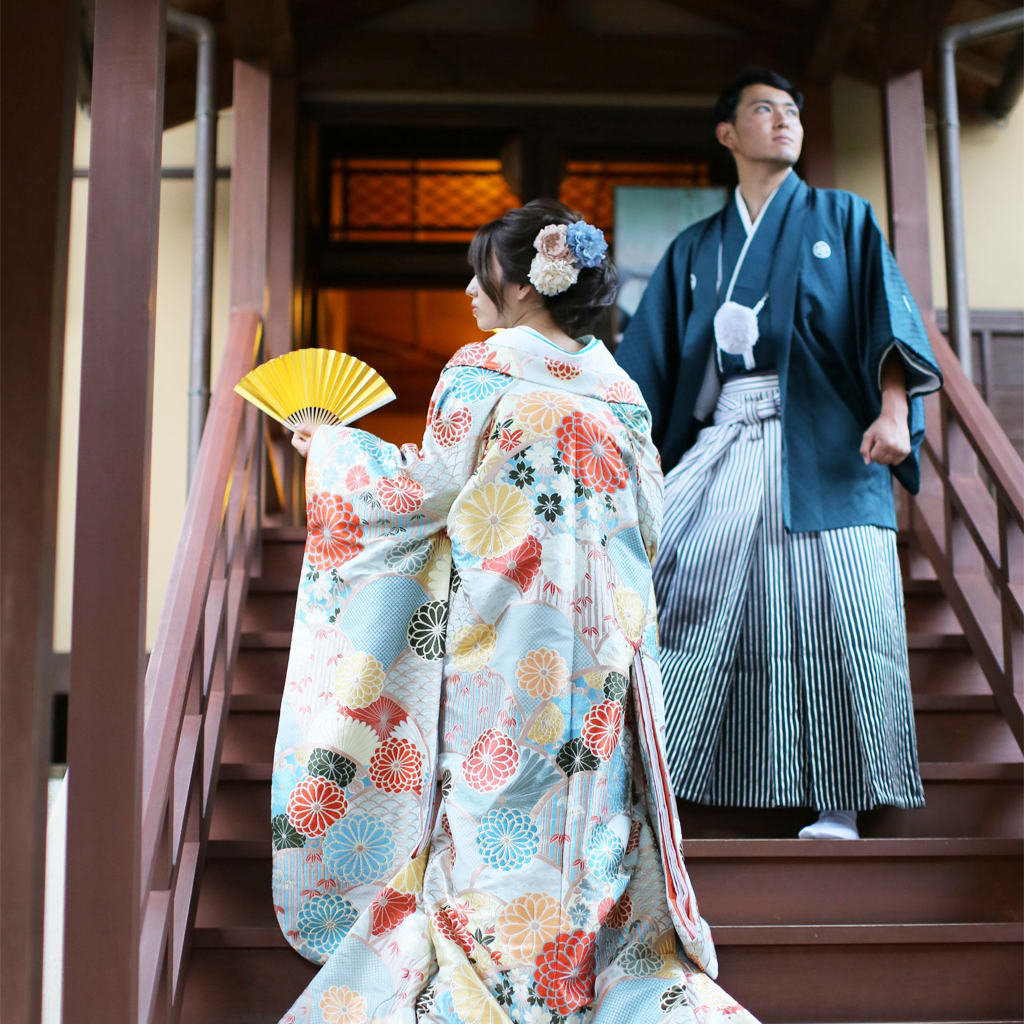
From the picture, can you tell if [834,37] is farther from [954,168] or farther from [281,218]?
[281,218]

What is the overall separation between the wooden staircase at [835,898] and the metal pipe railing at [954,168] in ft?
6.42

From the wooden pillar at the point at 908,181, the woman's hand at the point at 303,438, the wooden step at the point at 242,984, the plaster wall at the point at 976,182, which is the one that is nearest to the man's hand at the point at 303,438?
the woman's hand at the point at 303,438

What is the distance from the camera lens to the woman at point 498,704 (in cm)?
281

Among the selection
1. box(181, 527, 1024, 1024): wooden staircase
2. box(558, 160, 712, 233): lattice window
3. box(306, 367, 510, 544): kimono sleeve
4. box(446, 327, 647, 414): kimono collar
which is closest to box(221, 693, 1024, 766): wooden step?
box(181, 527, 1024, 1024): wooden staircase

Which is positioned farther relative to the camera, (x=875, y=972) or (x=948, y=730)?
(x=948, y=730)

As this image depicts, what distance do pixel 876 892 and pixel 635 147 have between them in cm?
404

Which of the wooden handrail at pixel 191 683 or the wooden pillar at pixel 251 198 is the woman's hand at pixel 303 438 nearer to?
the wooden handrail at pixel 191 683

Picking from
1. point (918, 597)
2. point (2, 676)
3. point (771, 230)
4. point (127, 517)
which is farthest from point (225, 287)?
point (2, 676)

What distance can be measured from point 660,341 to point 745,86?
87cm

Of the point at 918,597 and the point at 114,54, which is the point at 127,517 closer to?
the point at 114,54

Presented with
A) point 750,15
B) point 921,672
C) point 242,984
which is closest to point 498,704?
point 242,984

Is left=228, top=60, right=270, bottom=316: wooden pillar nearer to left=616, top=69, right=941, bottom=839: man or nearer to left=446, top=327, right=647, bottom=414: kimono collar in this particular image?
left=616, top=69, right=941, bottom=839: man

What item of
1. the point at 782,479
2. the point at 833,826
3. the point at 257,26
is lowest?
the point at 833,826

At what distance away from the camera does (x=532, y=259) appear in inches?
126
